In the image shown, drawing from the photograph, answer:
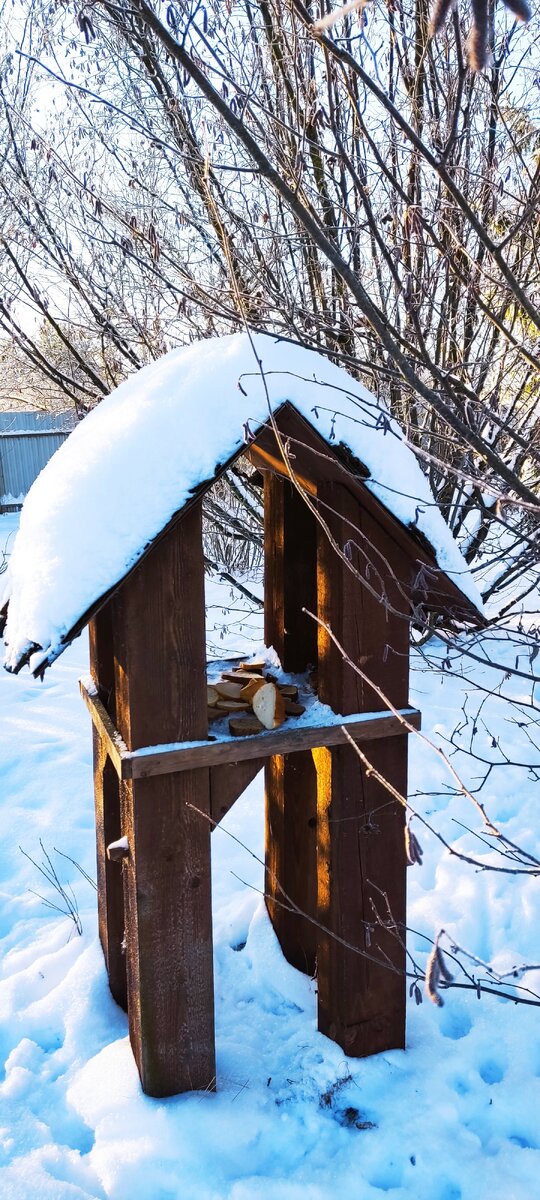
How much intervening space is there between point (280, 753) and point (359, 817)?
33 cm

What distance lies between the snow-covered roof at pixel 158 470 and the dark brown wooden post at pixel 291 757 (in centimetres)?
50

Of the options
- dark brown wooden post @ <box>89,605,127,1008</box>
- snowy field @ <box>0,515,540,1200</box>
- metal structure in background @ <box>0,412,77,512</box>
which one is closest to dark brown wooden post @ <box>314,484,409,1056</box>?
snowy field @ <box>0,515,540,1200</box>

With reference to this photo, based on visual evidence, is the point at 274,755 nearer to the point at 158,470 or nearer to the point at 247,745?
the point at 247,745

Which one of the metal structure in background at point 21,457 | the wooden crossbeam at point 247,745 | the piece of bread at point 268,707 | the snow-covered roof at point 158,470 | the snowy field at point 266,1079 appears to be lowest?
the snowy field at point 266,1079

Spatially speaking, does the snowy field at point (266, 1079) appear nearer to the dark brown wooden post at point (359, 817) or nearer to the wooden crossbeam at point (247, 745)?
the dark brown wooden post at point (359, 817)

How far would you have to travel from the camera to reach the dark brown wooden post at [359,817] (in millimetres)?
2246

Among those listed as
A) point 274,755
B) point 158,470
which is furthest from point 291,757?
point 158,470

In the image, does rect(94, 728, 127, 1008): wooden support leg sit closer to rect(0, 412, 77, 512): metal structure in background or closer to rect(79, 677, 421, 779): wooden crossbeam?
rect(79, 677, 421, 779): wooden crossbeam

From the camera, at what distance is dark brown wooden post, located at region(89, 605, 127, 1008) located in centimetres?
267

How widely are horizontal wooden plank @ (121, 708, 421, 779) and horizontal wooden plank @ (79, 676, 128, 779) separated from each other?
0.06 metres

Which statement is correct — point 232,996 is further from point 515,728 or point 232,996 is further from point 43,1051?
point 515,728

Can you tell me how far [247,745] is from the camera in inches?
85.9

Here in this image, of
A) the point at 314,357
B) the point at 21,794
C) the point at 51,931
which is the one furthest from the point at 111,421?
the point at 21,794

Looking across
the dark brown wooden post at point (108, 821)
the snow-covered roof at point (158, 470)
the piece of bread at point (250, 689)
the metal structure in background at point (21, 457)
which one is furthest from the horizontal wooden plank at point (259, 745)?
the metal structure in background at point (21, 457)
